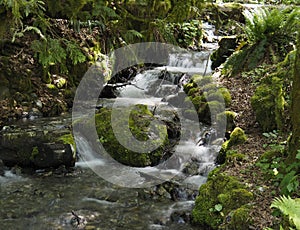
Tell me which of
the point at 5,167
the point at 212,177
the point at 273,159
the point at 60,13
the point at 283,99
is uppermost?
the point at 60,13

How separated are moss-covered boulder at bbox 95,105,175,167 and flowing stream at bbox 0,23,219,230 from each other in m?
0.38

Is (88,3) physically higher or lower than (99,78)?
higher

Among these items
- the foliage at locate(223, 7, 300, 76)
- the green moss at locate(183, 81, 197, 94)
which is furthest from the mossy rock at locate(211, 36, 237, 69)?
the green moss at locate(183, 81, 197, 94)

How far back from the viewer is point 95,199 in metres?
4.94

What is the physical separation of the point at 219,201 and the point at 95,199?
1865 mm

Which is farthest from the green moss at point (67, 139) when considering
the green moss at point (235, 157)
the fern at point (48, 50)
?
the green moss at point (235, 157)

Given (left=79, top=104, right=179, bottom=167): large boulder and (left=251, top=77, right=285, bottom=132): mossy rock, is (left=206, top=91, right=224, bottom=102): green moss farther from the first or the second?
(left=79, top=104, right=179, bottom=167): large boulder

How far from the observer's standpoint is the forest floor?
370 centimetres

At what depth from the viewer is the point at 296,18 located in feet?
26.2

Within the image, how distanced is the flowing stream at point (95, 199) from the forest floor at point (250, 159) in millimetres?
730

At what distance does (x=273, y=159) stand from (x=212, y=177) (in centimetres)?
88

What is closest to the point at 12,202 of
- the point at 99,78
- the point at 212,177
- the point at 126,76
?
the point at 212,177

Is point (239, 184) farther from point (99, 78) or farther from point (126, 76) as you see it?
point (126, 76)

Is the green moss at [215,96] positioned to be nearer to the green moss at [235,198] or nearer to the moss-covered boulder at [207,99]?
the moss-covered boulder at [207,99]
